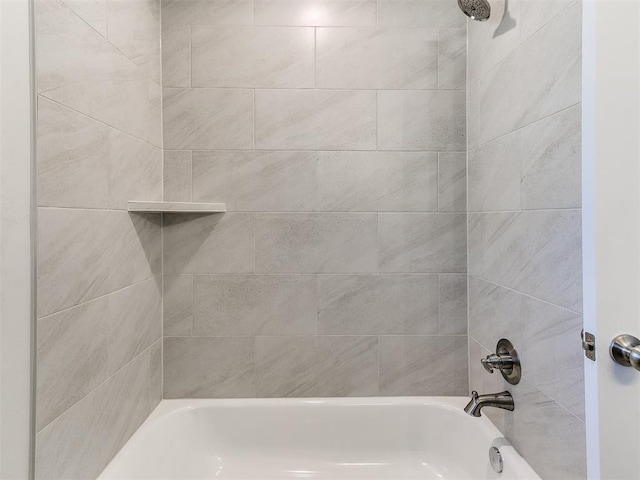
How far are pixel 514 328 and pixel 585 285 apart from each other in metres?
0.61

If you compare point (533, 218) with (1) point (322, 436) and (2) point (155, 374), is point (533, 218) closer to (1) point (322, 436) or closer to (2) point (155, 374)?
(1) point (322, 436)

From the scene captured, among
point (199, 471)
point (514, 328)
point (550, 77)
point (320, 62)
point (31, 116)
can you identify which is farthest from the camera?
point (320, 62)

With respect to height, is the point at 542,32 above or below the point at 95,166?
above

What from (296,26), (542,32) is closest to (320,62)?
(296,26)

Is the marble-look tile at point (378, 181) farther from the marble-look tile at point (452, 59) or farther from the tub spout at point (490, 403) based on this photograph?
the tub spout at point (490, 403)

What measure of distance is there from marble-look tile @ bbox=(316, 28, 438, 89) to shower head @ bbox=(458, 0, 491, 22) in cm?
29

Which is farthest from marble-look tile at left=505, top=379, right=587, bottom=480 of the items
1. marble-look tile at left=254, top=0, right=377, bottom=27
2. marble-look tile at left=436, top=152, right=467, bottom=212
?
marble-look tile at left=254, top=0, right=377, bottom=27

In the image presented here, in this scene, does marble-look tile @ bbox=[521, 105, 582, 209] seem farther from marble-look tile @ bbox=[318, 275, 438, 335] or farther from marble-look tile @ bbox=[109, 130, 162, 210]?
marble-look tile @ bbox=[109, 130, 162, 210]

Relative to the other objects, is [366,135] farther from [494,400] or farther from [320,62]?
[494,400]

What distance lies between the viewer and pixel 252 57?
1.61 metres

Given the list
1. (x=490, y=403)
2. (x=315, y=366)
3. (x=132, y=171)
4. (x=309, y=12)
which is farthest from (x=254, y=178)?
(x=490, y=403)

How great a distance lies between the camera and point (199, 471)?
1.51 m

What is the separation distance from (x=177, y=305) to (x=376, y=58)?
133 cm

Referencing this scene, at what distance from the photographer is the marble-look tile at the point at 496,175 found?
125cm
